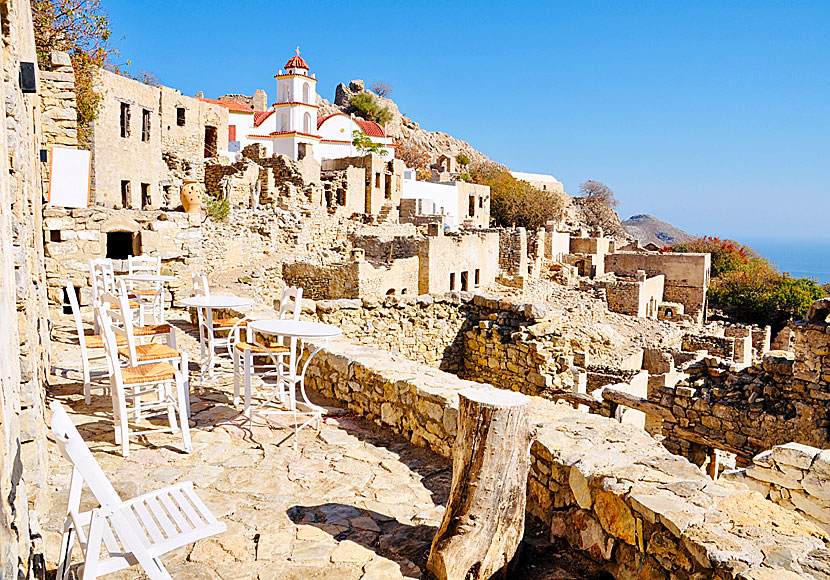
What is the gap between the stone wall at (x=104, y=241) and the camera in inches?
344

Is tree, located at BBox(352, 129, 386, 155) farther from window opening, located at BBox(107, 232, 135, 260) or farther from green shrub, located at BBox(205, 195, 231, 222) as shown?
window opening, located at BBox(107, 232, 135, 260)

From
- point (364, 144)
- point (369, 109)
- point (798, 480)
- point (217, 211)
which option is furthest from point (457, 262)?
point (369, 109)

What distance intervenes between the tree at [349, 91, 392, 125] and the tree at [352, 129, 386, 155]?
66.4 ft

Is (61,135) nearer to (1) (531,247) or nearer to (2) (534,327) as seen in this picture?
(2) (534,327)

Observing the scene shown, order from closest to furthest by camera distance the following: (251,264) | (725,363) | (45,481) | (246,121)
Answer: (45,481), (725,363), (251,264), (246,121)

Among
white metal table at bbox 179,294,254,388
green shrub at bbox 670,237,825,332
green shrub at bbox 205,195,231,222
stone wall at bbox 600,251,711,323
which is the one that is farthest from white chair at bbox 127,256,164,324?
green shrub at bbox 670,237,825,332

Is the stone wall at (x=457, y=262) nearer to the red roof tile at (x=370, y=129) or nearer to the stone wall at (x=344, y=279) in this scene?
the stone wall at (x=344, y=279)

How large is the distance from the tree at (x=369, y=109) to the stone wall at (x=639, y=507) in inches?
2467

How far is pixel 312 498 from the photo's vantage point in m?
3.93

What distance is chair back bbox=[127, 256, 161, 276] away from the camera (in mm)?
9111

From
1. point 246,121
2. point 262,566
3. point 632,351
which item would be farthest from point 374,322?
point 246,121

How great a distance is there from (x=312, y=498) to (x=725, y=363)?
736 centimetres

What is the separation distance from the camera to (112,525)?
2.39 m

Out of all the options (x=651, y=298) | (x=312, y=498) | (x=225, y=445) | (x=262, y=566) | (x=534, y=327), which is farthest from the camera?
(x=651, y=298)
